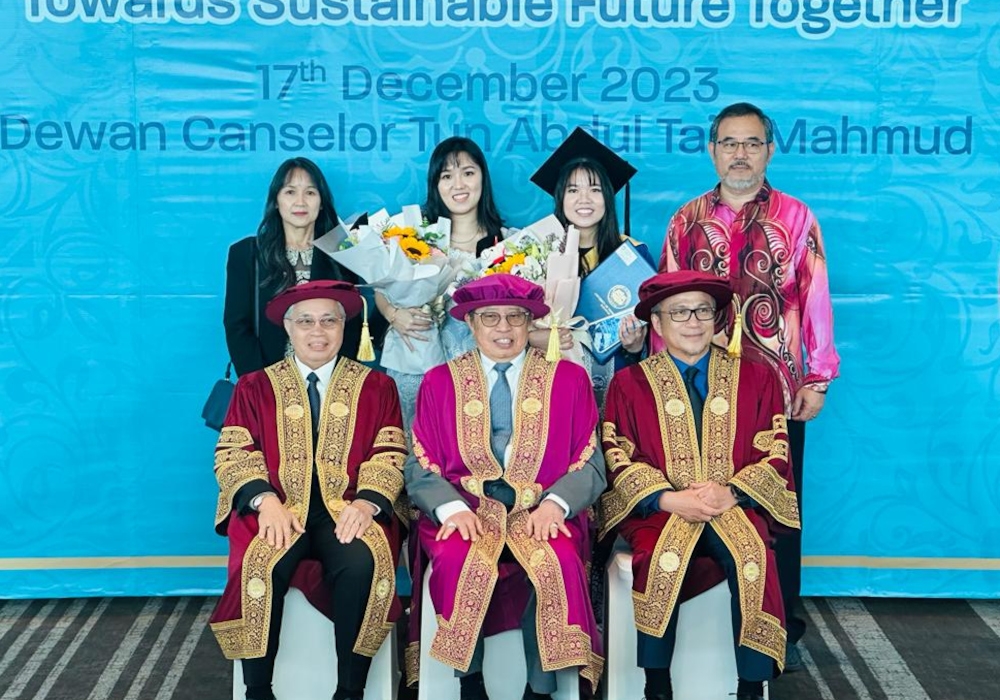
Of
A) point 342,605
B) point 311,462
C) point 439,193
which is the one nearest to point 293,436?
point 311,462

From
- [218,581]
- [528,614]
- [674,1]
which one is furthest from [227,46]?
[528,614]

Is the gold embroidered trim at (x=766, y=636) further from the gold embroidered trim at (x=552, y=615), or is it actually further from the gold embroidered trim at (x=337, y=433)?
the gold embroidered trim at (x=337, y=433)

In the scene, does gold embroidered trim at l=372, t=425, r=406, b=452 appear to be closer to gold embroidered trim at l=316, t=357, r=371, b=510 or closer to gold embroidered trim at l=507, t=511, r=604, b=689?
gold embroidered trim at l=316, t=357, r=371, b=510

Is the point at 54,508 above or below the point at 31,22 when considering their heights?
below

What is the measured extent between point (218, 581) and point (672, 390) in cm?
207

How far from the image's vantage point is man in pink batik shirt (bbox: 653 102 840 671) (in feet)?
13.0

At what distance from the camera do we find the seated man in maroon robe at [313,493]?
3457 millimetres

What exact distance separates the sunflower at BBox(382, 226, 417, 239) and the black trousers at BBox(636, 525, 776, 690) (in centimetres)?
134

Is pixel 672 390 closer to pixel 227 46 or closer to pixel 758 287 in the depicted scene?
pixel 758 287

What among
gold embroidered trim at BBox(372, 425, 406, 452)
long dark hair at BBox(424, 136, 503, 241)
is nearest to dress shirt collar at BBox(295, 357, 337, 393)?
gold embroidered trim at BBox(372, 425, 406, 452)

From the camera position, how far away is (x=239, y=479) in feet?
11.9

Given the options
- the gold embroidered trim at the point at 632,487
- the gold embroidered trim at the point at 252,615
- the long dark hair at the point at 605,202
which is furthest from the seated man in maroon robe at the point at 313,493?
the long dark hair at the point at 605,202

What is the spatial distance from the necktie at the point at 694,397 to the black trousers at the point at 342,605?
42.0 inches

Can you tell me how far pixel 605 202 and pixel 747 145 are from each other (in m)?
0.50
